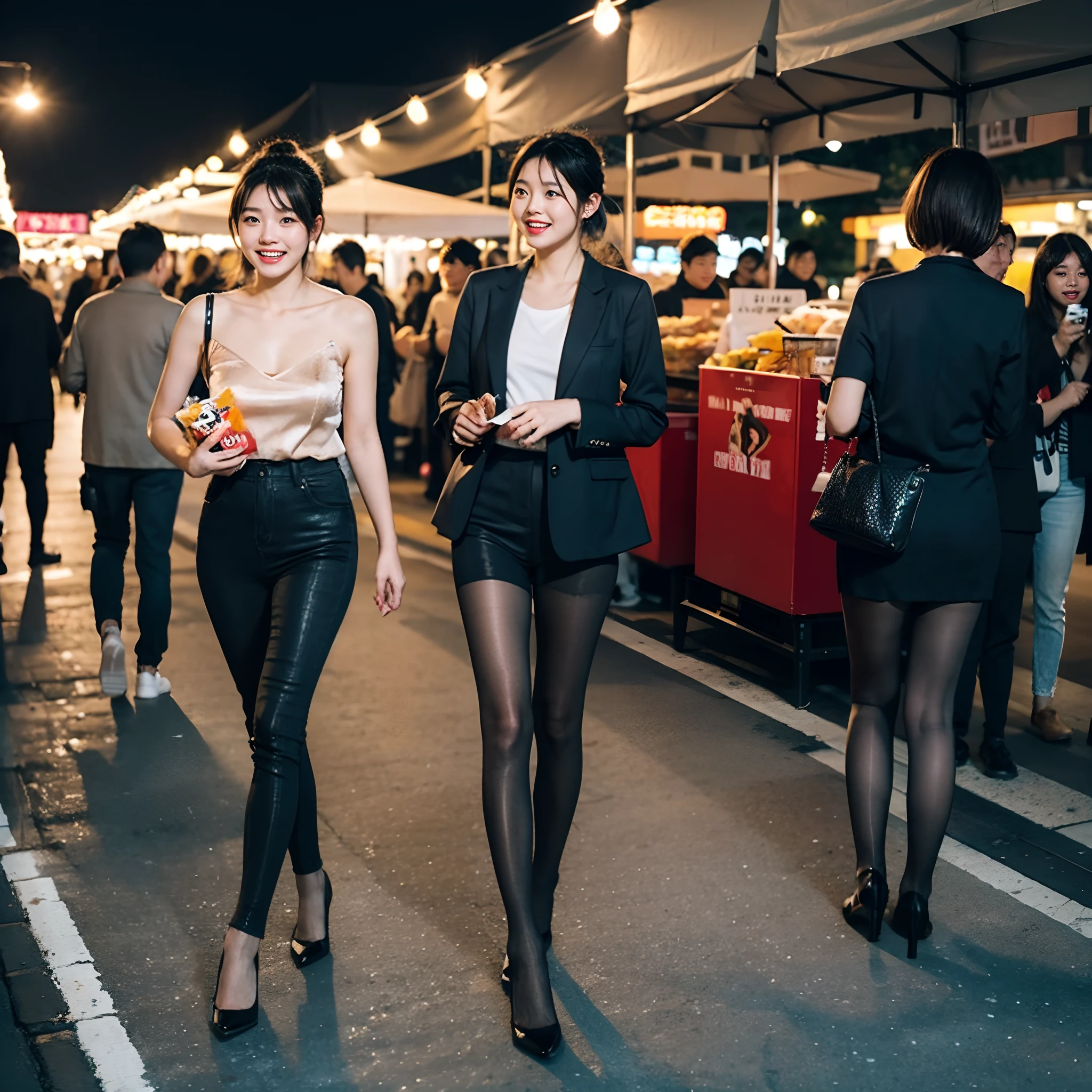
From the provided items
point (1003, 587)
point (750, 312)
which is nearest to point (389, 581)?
point (1003, 587)

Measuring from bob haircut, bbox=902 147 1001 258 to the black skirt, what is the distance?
0.62 m

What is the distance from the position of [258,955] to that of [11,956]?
706 millimetres

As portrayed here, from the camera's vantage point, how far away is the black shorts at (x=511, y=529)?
3.28m

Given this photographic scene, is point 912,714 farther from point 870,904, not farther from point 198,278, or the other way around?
point 198,278

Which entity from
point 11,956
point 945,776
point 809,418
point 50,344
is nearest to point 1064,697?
point 809,418

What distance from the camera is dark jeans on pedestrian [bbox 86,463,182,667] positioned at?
239 inches

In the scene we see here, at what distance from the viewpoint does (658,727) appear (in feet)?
18.4

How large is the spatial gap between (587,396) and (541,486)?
0.26m

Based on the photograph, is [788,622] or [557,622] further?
[788,622]

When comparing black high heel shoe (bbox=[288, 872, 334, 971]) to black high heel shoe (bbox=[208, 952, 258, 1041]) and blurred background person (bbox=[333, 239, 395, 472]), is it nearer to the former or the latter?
black high heel shoe (bbox=[208, 952, 258, 1041])

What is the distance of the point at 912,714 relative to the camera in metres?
3.72

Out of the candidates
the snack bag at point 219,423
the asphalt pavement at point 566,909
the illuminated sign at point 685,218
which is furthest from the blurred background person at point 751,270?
the illuminated sign at point 685,218

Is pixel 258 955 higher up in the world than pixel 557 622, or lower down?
lower down

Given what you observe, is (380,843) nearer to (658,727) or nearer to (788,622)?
(658,727)
